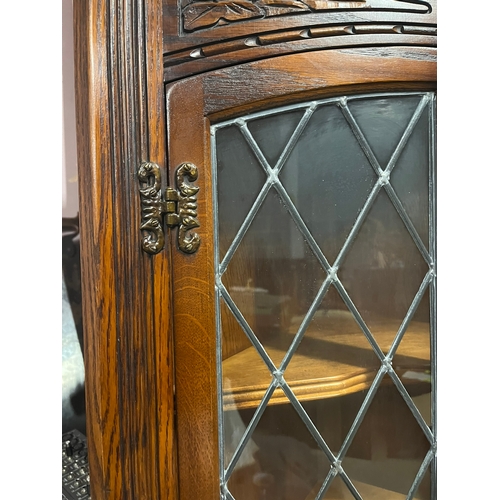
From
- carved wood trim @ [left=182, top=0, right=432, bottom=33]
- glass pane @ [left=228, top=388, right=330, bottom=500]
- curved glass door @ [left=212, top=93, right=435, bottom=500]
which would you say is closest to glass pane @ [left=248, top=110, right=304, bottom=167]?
curved glass door @ [left=212, top=93, right=435, bottom=500]

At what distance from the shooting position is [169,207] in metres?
0.53

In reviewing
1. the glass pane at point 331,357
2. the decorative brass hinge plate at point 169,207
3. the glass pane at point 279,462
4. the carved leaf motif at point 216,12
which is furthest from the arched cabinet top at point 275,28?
the glass pane at point 279,462

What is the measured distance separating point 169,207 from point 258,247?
12cm

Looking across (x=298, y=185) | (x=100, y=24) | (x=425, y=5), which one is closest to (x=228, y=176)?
(x=298, y=185)

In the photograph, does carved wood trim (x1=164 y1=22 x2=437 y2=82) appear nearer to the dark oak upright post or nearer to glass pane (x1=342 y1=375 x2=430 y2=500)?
the dark oak upright post

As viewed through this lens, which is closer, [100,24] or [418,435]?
[100,24]

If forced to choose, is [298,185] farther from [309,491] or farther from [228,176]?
[309,491]

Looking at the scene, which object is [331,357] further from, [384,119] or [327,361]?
[384,119]

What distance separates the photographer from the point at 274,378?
1.87 feet

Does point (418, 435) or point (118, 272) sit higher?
point (118, 272)

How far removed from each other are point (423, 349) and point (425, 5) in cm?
43

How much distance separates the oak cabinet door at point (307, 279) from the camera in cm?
54

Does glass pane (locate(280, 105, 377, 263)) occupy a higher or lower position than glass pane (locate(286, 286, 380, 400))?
higher

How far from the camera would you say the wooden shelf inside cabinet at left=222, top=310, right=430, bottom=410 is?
56 centimetres
